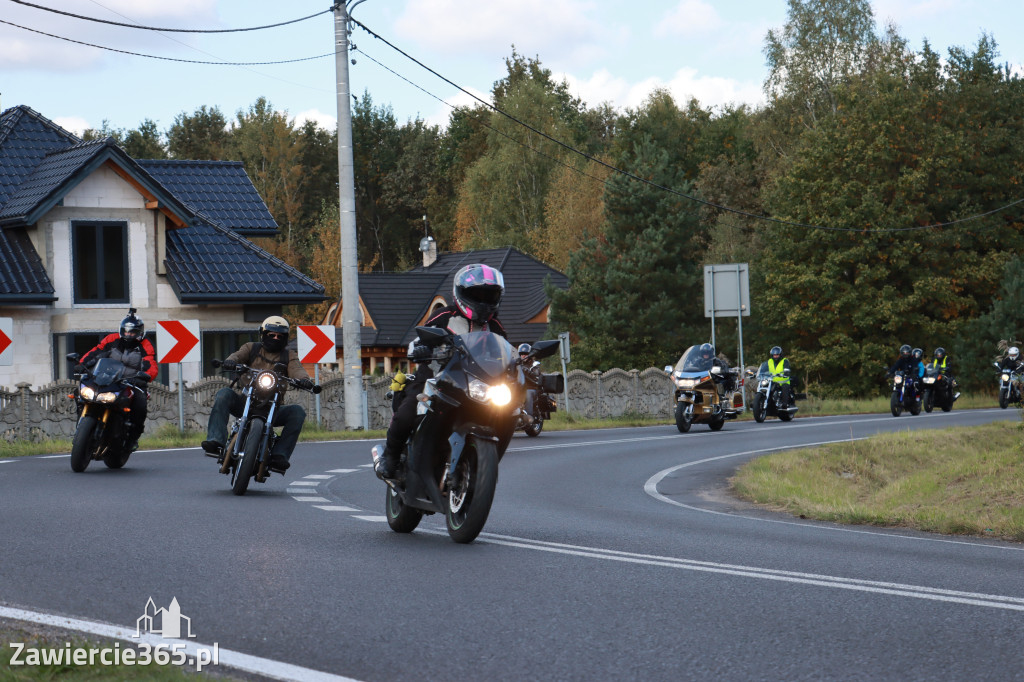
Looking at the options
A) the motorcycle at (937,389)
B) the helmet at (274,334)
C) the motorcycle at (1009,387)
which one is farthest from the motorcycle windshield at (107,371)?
the motorcycle at (1009,387)

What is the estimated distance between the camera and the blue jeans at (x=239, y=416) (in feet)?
42.5

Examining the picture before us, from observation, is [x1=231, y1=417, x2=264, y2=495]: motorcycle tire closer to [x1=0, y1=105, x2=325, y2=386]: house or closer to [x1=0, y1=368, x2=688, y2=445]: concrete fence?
[x1=0, y1=368, x2=688, y2=445]: concrete fence

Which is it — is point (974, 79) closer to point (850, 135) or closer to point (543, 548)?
point (850, 135)

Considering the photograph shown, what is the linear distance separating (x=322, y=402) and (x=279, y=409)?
16.7 meters

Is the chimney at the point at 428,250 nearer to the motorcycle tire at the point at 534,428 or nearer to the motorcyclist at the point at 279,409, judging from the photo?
the motorcycle tire at the point at 534,428

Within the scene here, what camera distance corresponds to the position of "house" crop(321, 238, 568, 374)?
65688 mm

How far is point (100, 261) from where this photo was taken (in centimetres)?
3142

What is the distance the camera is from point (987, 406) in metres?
41.6

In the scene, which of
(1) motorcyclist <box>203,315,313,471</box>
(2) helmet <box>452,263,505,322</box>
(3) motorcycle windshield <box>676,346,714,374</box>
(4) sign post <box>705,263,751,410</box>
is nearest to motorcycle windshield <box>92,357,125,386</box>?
(1) motorcyclist <box>203,315,313,471</box>

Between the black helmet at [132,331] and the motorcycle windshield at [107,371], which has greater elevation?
the black helmet at [132,331]

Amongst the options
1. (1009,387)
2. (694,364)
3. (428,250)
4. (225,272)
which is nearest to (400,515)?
(694,364)

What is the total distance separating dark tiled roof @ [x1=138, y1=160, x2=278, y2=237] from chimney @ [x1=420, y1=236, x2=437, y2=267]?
37907 millimetres

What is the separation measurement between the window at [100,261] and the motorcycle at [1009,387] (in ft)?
74.2

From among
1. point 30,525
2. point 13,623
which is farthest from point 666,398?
point 13,623
